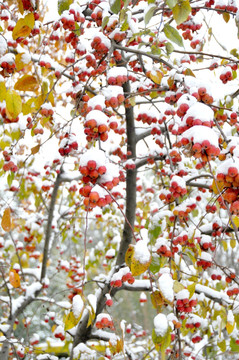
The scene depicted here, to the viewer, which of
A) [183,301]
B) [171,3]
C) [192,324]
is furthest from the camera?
[192,324]

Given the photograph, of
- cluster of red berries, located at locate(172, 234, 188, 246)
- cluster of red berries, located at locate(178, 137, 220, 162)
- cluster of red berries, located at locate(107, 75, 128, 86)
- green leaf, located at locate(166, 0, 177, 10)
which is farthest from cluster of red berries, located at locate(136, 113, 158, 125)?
cluster of red berries, located at locate(178, 137, 220, 162)

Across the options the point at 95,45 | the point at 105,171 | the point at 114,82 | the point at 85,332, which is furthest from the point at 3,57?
the point at 85,332

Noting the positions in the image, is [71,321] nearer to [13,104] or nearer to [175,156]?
[13,104]

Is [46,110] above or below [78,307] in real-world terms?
above

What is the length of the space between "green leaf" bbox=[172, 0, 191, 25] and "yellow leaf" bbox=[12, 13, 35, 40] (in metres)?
0.52

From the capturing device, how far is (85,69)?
5.71 ft

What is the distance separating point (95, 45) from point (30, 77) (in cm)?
30

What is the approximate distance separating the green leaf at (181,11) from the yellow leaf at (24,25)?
520 millimetres

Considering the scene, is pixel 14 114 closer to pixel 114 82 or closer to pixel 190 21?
pixel 114 82

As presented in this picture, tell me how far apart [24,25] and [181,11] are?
58 cm

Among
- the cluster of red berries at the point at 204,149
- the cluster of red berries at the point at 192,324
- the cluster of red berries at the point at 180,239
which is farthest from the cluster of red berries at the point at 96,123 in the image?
the cluster of red berries at the point at 192,324

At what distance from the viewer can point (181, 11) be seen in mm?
1008

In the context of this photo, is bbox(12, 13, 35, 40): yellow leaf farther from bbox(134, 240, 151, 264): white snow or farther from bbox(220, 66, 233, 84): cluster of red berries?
bbox(220, 66, 233, 84): cluster of red berries

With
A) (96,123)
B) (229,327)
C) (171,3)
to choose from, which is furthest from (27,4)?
(229,327)
